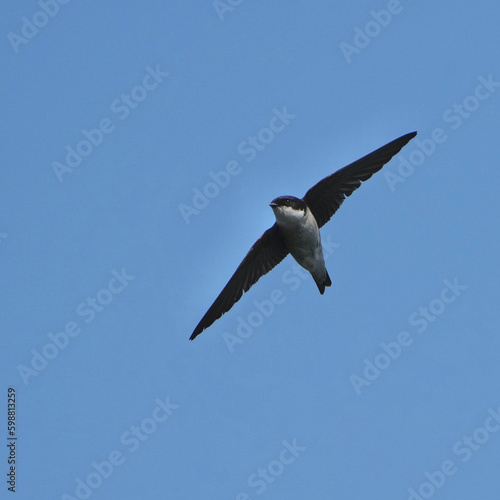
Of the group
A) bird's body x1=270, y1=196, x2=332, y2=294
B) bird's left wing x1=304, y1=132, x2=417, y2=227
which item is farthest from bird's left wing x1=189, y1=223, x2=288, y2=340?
bird's left wing x1=304, y1=132, x2=417, y2=227

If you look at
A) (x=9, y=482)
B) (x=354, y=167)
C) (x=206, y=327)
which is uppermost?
(x=354, y=167)

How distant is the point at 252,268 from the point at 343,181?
2.22 meters

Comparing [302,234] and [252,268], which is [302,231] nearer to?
[302,234]

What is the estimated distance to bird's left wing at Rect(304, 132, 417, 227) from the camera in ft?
74.0

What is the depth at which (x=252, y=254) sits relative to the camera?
77.1 ft

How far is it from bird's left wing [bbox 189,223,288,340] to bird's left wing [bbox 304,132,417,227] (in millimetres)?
835

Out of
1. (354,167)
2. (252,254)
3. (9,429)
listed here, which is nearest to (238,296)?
(252,254)

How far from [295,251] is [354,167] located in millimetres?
1718

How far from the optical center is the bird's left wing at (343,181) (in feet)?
74.0

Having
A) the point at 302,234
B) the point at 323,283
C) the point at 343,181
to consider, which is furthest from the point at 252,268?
the point at 343,181

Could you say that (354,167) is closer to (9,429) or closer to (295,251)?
(295,251)

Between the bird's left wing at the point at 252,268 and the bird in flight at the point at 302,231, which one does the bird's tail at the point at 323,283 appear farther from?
the bird's left wing at the point at 252,268

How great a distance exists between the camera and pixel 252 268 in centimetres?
2358

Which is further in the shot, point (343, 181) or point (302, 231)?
point (343, 181)
